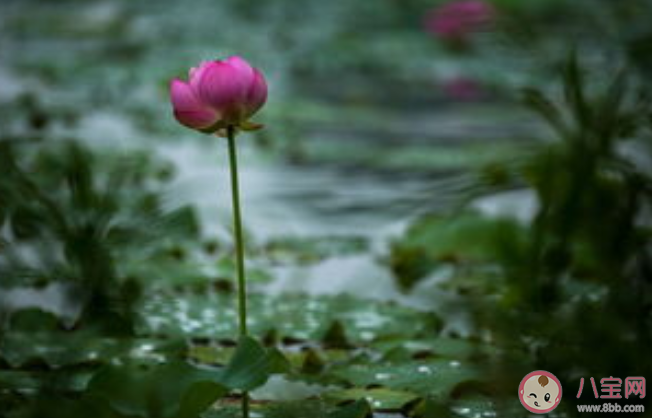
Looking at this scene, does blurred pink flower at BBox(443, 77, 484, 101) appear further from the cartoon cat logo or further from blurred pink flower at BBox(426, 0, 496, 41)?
the cartoon cat logo

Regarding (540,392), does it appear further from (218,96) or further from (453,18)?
(453,18)

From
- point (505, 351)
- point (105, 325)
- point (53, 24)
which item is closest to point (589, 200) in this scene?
point (505, 351)

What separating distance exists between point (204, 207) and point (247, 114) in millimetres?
1148

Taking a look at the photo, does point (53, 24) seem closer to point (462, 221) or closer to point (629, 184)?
point (462, 221)

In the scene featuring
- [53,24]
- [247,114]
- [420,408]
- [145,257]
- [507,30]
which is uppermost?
[53,24]

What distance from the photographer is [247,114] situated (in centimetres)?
92

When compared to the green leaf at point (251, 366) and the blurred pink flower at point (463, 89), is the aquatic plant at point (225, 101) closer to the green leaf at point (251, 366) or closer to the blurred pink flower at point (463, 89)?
the green leaf at point (251, 366)

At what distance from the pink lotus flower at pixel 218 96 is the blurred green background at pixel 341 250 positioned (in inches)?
5.3

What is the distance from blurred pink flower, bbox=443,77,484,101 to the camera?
143 inches

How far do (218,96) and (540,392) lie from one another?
1.21ft

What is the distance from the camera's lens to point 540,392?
89 cm

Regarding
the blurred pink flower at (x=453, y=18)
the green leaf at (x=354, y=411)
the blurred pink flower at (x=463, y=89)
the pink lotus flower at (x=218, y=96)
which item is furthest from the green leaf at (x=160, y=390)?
the blurred pink flower at (x=463, y=89)

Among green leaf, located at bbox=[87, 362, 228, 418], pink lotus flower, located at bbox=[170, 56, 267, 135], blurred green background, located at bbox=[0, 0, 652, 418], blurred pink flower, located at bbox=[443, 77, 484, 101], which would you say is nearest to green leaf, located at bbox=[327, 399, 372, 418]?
blurred green background, located at bbox=[0, 0, 652, 418]

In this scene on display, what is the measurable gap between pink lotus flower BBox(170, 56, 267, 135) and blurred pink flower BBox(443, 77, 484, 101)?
2743 mm
